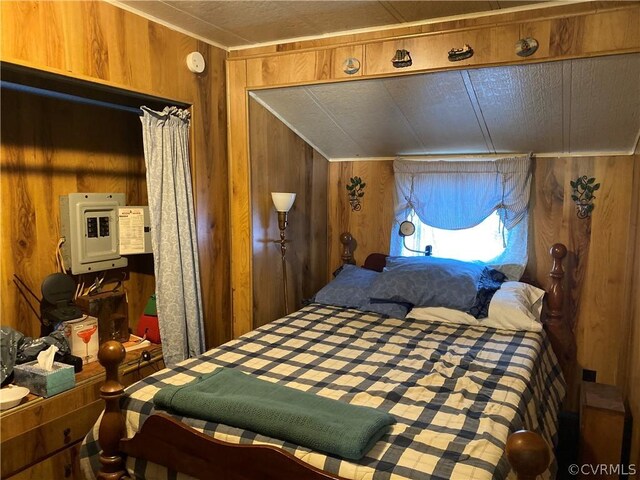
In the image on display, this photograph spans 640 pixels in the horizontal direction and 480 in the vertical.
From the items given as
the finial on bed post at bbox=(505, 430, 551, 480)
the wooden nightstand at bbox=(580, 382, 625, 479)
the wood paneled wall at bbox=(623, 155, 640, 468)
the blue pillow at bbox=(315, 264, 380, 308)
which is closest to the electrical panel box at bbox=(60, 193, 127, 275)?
the blue pillow at bbox=(315, 264, 380, 308)

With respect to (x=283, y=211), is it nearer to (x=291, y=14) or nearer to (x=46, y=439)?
(x=291, y=14)

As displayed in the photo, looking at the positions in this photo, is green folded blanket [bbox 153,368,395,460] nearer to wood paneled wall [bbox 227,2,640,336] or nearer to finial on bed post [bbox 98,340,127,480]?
finial on bed post [bbox 98,340,127,480]

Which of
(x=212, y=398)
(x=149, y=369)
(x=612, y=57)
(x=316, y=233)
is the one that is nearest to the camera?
(x=212, y=398)

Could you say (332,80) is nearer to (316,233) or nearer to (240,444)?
(316,233)

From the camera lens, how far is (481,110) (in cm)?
255

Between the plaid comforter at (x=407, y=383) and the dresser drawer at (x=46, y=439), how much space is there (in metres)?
0.27

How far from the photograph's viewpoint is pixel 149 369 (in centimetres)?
236

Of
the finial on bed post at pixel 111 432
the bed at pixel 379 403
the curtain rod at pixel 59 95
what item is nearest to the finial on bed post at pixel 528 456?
the bed at pixel 379 403

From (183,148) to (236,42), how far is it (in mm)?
689

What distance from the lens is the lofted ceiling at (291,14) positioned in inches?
80.1

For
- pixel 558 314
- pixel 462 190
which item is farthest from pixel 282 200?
pixel 558 314

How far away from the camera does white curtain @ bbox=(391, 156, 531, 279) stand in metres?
2.96

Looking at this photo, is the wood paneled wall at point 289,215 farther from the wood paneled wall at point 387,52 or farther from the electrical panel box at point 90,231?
the electrical panel box at point 90,231

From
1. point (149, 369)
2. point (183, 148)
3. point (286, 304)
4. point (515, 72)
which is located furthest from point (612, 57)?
point (149, 369)
